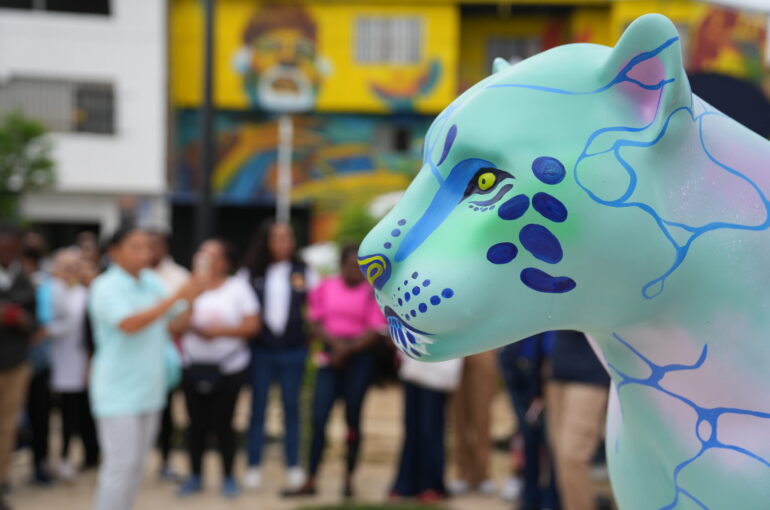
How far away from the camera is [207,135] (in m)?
7.29

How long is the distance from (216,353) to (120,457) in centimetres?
159

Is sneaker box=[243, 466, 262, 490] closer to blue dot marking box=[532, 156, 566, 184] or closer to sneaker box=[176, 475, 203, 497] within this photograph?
sneaker box=[176, 475, 203, 497]

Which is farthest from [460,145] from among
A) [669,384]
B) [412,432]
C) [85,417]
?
[85,417]

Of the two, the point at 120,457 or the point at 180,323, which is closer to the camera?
the point at 120,457

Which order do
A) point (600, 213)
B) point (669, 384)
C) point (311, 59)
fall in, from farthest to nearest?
point (311, 59), point (669, 384), point (600, 213)

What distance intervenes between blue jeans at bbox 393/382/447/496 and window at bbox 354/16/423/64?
1491 centimetres

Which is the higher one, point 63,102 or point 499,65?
point 499,65

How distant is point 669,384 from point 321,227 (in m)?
18.6

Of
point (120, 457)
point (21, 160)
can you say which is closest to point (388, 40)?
point (21, 160)

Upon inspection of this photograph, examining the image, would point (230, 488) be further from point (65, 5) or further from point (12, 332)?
point (65, 5)

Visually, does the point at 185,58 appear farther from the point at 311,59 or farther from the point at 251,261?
the point at 251,261

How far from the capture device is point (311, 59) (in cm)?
1908

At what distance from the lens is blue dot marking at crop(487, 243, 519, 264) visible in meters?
1.05

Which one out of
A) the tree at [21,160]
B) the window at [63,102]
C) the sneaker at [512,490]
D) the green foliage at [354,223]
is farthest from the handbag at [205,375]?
the window at [63,102]
